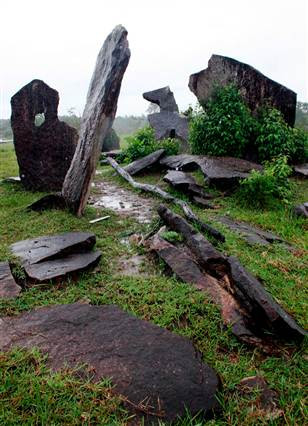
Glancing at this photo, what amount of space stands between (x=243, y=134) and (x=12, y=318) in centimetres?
621

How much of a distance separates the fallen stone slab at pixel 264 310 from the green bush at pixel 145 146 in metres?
6.52

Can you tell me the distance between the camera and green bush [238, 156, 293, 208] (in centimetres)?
571

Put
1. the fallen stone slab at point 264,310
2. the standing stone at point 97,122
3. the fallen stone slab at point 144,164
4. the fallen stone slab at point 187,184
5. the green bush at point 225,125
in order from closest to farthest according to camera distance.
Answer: the fallen stone slab at point 264,310, the standing stone at point 97,122, the fallen stone slab at point 187,184, the green bush at point 225,125, the fallen stone slab at point 144,164

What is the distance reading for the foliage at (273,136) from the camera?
7.31 meters

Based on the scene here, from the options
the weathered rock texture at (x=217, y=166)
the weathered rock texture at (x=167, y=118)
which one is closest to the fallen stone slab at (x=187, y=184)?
the weathered rock texture at (x=217, y=166)

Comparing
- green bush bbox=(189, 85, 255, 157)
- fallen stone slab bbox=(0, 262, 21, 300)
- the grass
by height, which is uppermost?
green bush bbox=(189, 85, 255, 157)

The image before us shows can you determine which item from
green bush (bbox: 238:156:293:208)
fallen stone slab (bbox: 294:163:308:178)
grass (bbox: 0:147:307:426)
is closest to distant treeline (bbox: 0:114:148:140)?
fallen stone slab (bbox: 294:163:308:178)

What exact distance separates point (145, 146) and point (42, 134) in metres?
3.54

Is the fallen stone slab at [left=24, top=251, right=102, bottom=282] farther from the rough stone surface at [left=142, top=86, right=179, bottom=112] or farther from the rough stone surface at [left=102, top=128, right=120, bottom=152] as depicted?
the rough stone surface at [left=142, top=86, right=179, bottom=112]

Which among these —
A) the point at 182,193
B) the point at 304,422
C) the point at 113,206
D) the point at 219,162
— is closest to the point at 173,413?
the point at 304,422

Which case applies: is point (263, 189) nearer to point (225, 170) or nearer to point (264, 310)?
point (225, 170)

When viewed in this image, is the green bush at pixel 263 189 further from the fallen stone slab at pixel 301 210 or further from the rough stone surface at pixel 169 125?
the rough stone surface at pixel 169 125

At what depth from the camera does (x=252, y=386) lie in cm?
211

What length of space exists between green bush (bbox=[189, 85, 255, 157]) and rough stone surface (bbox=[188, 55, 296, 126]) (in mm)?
259
